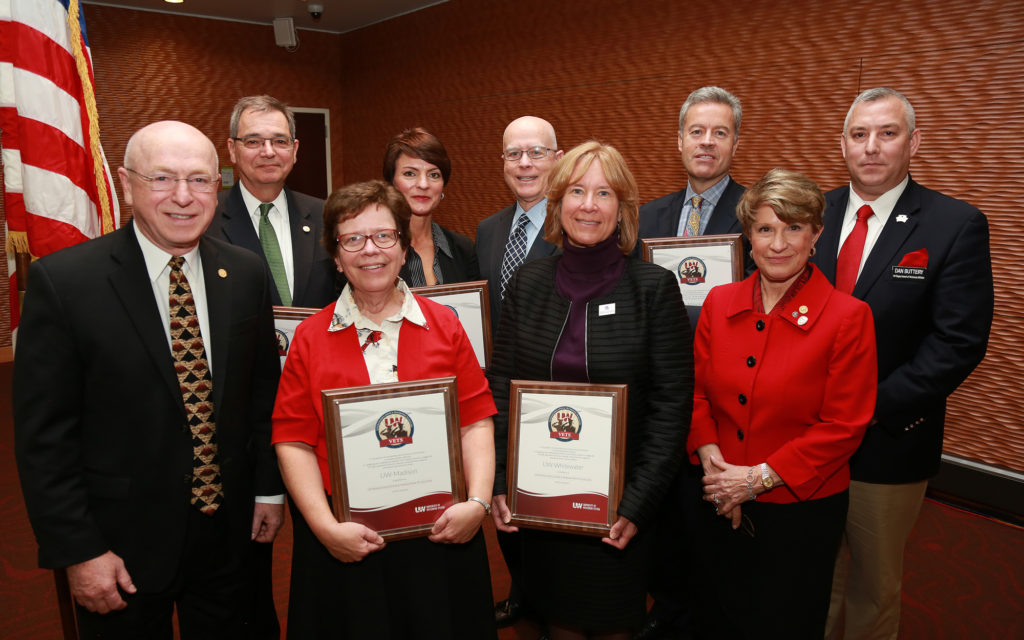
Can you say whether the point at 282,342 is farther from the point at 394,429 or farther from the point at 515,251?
the point at 515,251

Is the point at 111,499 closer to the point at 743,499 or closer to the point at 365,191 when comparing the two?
the point at 365,191

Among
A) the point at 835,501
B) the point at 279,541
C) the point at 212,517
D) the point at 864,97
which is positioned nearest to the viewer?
the point at 212,517

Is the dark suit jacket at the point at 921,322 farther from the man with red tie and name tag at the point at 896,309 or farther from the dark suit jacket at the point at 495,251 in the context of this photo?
the dark suit jacket at the point at 495,251

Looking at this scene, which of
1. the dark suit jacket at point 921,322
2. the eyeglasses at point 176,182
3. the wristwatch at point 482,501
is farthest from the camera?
the dark suit jacket at point 921,322

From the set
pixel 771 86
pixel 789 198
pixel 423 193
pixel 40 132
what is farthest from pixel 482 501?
pixel 771 86

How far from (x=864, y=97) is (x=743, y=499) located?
149cm

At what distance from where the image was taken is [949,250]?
2137mm

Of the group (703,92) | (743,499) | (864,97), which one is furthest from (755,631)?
(703,92)

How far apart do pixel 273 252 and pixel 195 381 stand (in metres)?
0.97

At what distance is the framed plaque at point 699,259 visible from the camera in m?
2.26

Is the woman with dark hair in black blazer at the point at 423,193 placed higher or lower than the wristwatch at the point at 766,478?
higher

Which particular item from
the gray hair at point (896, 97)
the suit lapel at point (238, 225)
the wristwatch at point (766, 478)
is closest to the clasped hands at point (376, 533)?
the wristwatch at point (766, 478)

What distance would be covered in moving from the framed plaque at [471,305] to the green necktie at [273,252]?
60 cm

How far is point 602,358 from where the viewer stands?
76.2 inches
